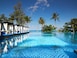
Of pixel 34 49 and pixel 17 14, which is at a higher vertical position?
pixel 17 14

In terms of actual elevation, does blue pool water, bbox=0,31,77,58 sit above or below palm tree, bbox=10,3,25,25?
below

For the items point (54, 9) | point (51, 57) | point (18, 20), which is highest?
point (54, 9)

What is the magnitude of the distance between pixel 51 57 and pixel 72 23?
36.7 m

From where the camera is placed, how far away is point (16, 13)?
119ft

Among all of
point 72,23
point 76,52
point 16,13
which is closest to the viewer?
point 76,52

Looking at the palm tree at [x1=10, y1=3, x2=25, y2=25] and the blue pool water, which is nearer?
the blue pool water

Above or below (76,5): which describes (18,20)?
below

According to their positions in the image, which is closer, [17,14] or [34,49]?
[34,49]

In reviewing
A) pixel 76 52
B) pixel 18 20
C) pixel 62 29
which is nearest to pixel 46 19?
pixel 62 29

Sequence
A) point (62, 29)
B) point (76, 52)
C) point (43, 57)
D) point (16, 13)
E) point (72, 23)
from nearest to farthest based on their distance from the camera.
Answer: point (43, 57) < point (76, 52) < point (16, 13) < point (72, 23) < point (62, 29)

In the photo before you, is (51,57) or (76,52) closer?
(51,57)

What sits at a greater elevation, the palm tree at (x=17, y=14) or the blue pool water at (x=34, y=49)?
the palm tree at (x=17, y=14)

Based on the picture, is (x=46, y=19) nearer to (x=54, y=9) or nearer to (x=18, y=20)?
(x=54, y=9)

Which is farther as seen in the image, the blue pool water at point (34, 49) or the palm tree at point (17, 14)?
the palm tree at point (17, 14)
